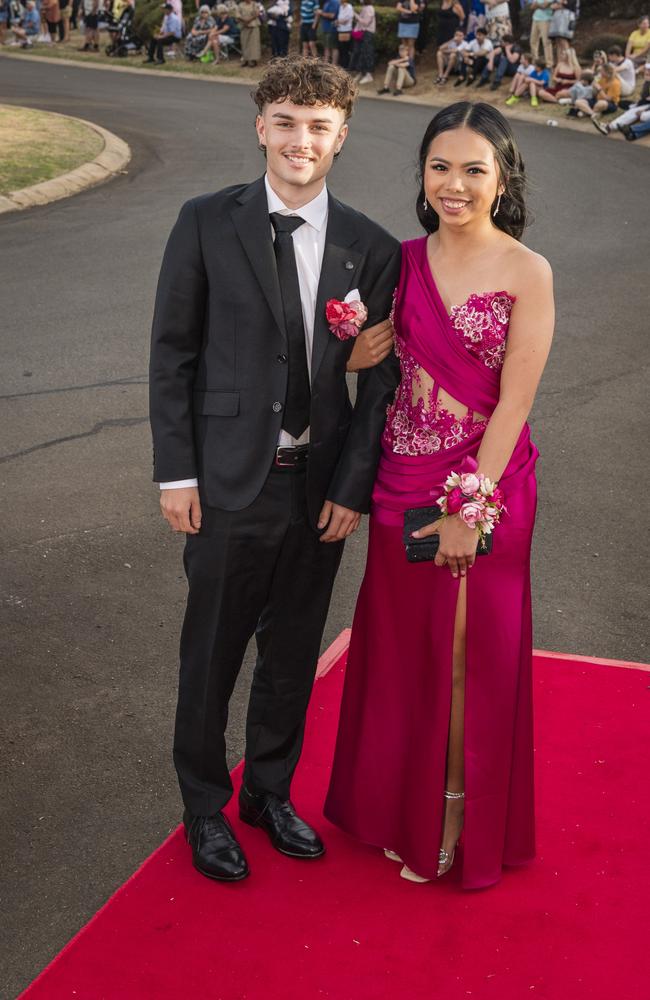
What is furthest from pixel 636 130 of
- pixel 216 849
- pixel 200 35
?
pixel 216 849

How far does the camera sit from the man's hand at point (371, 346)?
3375mm

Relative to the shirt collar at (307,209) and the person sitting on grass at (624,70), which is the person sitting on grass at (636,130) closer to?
the person sitting on grass at (624,70)

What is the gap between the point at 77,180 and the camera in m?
14.3

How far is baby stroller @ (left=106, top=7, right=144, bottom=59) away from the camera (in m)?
32.3

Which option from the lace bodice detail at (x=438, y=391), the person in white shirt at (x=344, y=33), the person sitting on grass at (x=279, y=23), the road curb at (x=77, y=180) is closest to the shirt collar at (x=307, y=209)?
the lace bodice detail at (x=438, y=391)

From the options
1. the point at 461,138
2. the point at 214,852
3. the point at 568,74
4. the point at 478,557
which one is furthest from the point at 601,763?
the point at 568,74

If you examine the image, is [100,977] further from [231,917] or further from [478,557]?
[478,557]

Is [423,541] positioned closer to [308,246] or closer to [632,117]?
[308,246]

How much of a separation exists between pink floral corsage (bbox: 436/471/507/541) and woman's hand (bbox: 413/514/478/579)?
0.03 meters

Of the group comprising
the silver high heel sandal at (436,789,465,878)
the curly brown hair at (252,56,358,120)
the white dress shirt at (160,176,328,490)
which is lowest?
the silver high heel sandal at (436,789,465,878)

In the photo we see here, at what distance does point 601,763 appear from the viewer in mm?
4152

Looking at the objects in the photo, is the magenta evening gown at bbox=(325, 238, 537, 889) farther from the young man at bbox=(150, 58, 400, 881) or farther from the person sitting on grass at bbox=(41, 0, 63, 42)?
the person sitting on grass at bbox=(41, 0, 63, 42)

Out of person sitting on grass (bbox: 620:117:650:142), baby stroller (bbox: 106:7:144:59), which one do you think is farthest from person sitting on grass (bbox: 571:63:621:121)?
baby stroller (bbox: 106:7:144:59)

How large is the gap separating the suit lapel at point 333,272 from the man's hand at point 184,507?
1.63 ft
